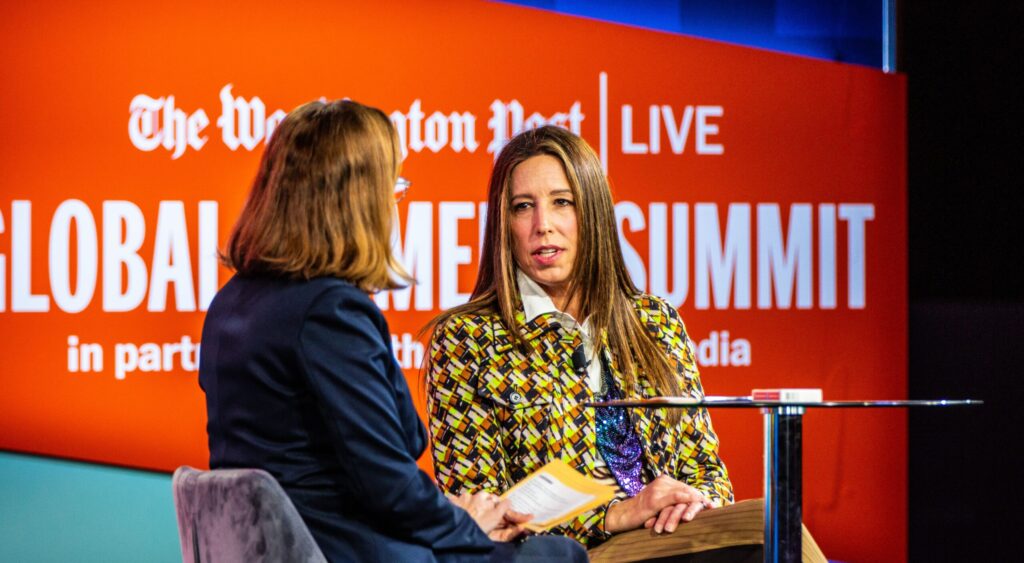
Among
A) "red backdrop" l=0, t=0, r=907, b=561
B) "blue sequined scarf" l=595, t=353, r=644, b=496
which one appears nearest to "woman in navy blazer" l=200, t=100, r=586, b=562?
"blue sequined scarf" l=595, t=353, r=644, b=496

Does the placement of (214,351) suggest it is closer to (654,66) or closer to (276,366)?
(276,366)

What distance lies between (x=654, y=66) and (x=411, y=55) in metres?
0.85

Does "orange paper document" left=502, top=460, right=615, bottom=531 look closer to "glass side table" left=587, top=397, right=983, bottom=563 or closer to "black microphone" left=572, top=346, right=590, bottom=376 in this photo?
"glass side table" left=587, top=397, right=983, bottom=563

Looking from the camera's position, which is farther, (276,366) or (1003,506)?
(1003,506)

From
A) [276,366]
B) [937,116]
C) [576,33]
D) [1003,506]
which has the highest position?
[576,33]

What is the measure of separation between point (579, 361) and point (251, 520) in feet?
3.73

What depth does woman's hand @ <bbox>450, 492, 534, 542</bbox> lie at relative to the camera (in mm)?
1959

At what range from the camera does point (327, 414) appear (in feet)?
5.47

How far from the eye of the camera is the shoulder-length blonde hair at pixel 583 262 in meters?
2.65

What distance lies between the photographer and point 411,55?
3992 mm

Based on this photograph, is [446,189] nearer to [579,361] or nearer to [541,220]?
[541,220]

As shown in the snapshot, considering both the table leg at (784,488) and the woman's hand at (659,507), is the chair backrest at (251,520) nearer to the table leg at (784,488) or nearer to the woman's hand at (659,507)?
the table leg at (784,488)

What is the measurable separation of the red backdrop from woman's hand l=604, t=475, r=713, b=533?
1.65 m

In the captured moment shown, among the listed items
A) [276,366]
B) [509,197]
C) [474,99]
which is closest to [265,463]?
[276,366]
